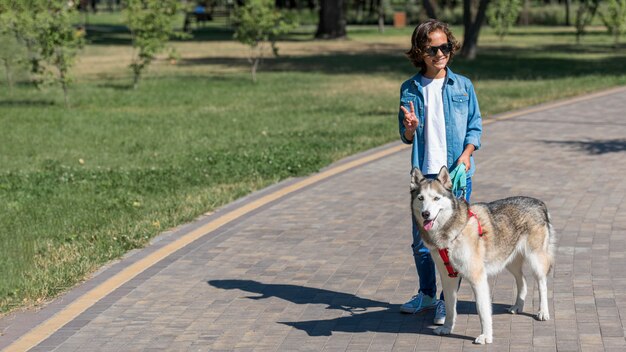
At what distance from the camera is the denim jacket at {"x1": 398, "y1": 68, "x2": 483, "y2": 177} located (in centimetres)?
660

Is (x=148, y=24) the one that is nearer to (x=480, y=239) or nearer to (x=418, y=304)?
(x=418, y=304)

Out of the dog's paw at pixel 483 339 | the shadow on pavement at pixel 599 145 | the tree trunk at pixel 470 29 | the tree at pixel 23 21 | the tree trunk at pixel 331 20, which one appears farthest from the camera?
the tree trunk at pixel 331 20

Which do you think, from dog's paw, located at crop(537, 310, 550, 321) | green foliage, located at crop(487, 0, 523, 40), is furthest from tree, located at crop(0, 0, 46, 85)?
green foliage, located at crop(487, 0, 523, 40)

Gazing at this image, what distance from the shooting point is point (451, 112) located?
661 cm

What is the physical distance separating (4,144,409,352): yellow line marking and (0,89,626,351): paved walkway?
48 mm

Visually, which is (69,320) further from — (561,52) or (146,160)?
(561,52)

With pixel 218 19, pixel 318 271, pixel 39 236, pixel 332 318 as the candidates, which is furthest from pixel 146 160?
pixel 218 19

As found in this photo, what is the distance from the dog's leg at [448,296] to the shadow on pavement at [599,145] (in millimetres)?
7975

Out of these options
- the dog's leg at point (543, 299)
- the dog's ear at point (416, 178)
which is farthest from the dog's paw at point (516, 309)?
the dog's ear at point (416, 178)

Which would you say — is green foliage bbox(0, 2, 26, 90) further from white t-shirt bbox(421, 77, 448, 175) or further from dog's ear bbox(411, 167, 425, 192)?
dog's ear bbox(411, 167, 425, 192)

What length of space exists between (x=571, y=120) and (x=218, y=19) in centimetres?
6238

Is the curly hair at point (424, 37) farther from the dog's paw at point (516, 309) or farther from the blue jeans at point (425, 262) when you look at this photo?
the dog's paw at point (516, 309)

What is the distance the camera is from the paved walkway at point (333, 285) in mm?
6625

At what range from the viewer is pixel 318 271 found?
8.34 m
